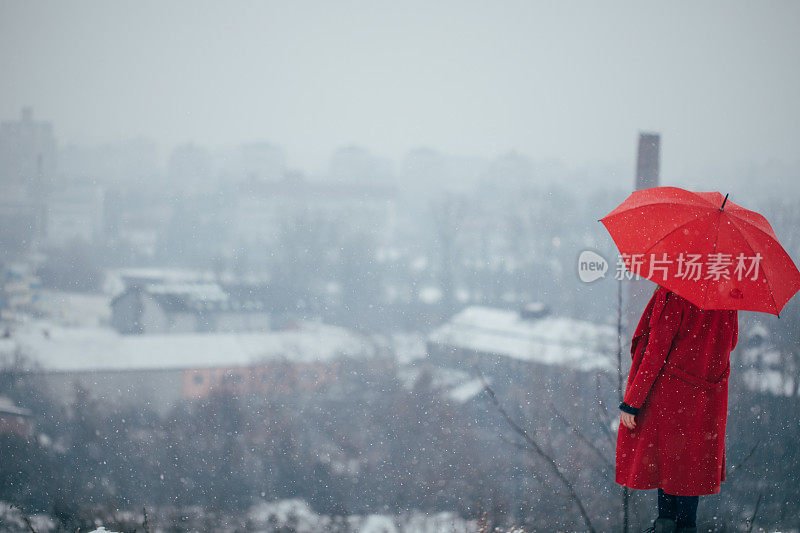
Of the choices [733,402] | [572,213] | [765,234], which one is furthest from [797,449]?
[572,213]

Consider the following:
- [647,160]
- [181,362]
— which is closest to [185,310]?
[181,362]

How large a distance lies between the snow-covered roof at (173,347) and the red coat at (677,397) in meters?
15.3

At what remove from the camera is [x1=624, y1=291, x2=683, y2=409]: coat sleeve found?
3.93 feet

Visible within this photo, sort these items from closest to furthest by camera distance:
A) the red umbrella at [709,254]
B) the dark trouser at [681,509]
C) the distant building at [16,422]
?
the red umbrella at [709,254], the dark trouser at [681,509], the distant building at [16,422]

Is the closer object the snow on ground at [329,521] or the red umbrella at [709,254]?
the red umbrella at [709,254]

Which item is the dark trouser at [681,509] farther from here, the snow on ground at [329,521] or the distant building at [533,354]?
the distant building at [533,354]

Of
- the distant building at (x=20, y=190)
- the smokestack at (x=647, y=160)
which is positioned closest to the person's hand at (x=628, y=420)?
the smokestack at (x=647, y=160)

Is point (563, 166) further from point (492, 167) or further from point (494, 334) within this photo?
point (494, 334)

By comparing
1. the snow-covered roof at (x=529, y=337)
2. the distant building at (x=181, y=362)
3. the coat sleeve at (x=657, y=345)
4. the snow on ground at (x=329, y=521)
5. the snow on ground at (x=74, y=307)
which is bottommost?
the snow on ground at (x=329, y=521)

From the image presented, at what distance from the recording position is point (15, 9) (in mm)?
52625

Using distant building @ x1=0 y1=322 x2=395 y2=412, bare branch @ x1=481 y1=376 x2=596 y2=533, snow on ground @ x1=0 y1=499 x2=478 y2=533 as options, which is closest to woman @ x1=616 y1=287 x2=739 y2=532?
bare branch @ x1=481 y1=376 x2=596 y2=533

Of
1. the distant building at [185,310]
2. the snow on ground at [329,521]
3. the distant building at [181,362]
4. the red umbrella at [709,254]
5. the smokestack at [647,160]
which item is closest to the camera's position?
the red umbrella at [709,254]

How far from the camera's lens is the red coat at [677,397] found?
3.95ft

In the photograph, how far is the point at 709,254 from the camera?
3.93 ft
